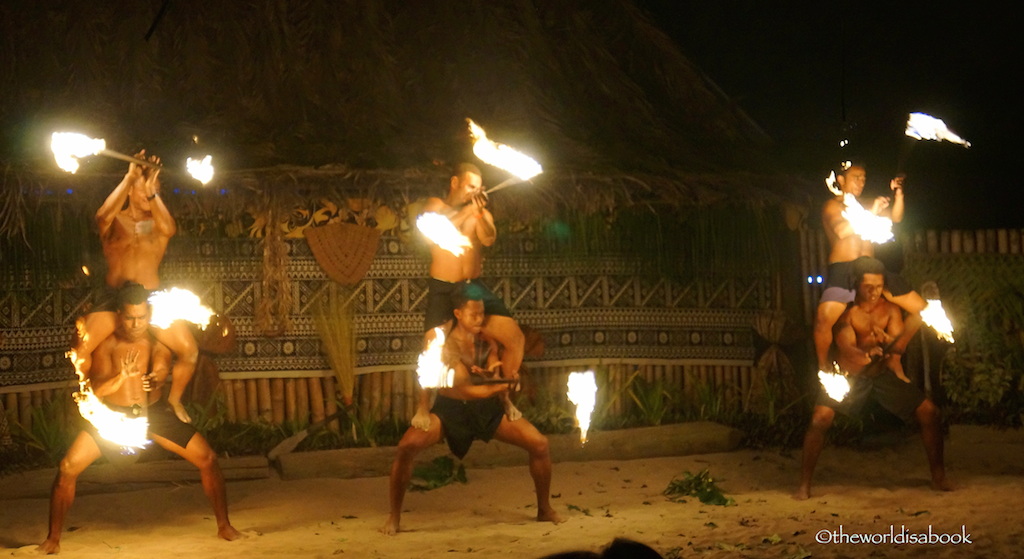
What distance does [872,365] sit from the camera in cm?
790

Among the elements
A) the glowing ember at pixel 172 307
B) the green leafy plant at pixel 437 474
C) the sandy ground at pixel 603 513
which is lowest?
the sandy ground at pixel 603 513

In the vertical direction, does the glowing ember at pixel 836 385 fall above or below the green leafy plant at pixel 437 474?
above

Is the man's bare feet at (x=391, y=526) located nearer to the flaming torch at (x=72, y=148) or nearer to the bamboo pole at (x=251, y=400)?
the flaming torch at (x=72, y=148)

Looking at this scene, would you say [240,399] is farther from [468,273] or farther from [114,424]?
[468,273]

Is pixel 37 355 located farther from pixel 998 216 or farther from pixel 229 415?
pixel 998 216

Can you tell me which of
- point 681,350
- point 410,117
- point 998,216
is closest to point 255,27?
point 410,117

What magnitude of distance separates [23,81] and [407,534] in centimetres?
575

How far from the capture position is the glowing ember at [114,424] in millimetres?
6621

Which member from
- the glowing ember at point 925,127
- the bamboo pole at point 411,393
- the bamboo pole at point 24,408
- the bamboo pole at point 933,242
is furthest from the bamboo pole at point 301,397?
the bamboo pole at point 933,242

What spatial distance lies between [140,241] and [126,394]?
949 millimetres

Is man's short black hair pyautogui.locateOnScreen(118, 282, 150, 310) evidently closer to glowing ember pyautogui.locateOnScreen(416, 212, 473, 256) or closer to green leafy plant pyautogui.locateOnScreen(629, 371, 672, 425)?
glowing ember pyautogui.locateOnScreen(416, 212, 473, 256)

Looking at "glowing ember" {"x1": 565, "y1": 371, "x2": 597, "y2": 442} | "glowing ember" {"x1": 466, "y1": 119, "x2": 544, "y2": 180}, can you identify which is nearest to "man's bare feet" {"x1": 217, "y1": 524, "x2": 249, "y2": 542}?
"glowing ember" {"x1": 565, "y1": 371, "x2": 597, "y2": 442}

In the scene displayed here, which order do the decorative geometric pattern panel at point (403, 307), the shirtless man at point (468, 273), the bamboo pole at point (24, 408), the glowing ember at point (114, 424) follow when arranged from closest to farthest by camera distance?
the glowing ember at point (114, 424), the shirtless man at point (468, 273), the bamboo pole at point (24, 408), the decorative geometric pattern panel at point (403, 307)

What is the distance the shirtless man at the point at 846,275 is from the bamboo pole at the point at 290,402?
4450mm
